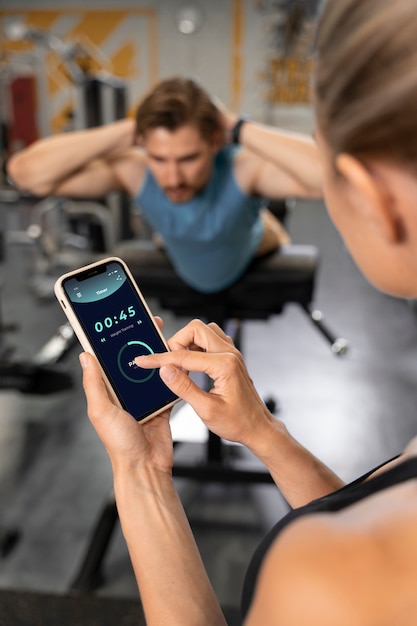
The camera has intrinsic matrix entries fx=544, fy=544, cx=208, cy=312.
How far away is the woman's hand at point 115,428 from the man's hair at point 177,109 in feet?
2.79

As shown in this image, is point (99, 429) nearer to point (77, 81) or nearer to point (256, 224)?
point (256, 224)

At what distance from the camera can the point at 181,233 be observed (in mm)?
1440

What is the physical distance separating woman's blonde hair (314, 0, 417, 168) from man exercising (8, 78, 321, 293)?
41.6 inches

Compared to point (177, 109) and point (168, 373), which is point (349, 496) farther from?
point (177, 109)

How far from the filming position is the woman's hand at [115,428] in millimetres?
648

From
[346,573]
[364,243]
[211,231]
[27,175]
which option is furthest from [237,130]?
[346,573]

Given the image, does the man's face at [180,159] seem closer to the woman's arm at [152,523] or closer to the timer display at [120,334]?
the timer display at [120,334]

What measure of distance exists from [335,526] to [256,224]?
1.29 metres

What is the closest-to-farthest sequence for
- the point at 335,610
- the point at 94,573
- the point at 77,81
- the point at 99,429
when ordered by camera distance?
1. the point at 335,610
2. the point at 99,429
3. the point at 94,573
4. the point at 77,81

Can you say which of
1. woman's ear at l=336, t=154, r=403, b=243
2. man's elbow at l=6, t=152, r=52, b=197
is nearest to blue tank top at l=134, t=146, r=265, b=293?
man's elbow at l=6, t=152, r=52, b=197

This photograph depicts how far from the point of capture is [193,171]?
4.54ft

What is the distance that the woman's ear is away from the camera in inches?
12.4

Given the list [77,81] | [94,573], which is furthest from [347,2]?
[77,81]

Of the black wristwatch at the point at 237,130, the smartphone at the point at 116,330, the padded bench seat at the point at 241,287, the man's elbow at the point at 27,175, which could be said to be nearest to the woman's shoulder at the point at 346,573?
the smartphone at the point at 116,330
